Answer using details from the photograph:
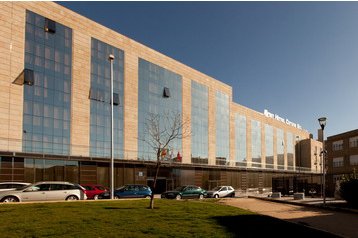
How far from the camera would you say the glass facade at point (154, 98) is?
5025 cm

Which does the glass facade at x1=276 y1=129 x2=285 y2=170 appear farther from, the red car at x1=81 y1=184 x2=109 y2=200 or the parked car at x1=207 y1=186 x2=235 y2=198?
the red car at x1=81 y1=184 x2=109 y2=200

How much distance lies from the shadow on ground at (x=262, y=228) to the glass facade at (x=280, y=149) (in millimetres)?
76217

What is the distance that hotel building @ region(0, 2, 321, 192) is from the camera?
35.9 meters

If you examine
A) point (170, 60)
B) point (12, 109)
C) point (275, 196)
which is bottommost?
point (275, 196)

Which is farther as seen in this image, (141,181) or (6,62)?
(141,181)

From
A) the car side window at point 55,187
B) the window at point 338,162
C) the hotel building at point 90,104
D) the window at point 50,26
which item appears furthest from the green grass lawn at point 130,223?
the window at point 338,162

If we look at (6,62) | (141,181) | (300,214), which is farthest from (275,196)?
(6,62)

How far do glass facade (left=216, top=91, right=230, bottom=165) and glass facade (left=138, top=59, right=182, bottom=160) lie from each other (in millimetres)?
11713

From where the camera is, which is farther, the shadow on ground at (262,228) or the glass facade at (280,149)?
the glass facade at (280,149)

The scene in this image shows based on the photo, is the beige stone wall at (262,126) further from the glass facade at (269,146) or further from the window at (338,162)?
the window at (338,162)

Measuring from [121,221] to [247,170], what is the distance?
6078 centimetres

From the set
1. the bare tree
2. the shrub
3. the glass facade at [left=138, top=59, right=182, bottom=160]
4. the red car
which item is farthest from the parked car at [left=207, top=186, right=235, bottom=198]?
the shrub

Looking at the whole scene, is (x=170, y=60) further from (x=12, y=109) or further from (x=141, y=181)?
(x=12, y=109)

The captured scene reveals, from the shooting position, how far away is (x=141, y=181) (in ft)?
157
